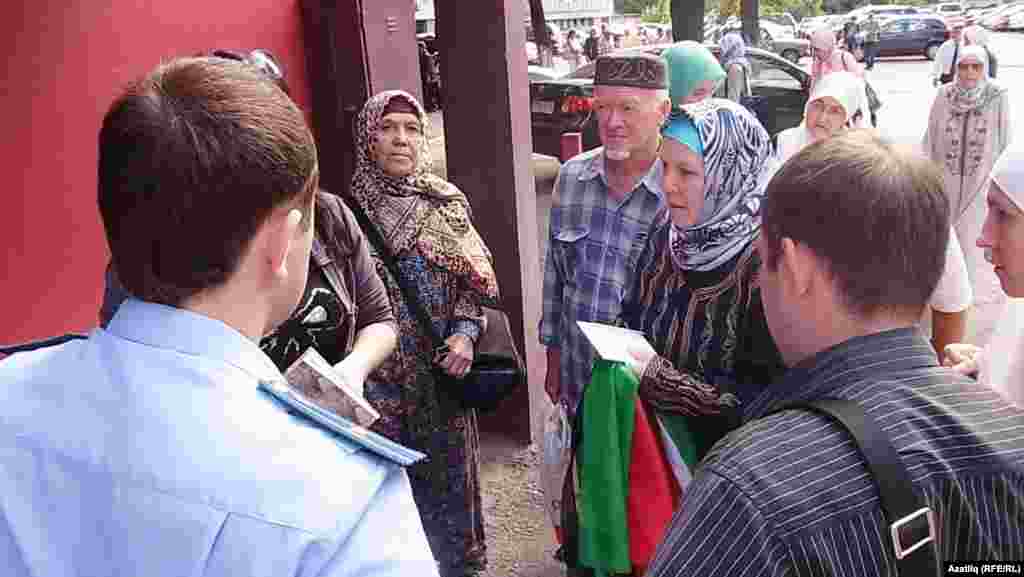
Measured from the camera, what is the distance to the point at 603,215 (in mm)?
3062

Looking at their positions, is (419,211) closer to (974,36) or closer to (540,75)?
(540,75)

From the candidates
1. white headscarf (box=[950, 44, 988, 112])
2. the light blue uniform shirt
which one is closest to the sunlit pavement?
white headscarf (box=[950, 44, 988, 112])

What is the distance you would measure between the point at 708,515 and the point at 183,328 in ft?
2.35

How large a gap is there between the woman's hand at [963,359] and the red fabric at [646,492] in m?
0.90

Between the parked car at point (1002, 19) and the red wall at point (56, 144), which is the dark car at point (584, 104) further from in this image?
the parked car at point (1002, 19)

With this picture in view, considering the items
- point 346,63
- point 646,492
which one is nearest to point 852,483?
point 646,492

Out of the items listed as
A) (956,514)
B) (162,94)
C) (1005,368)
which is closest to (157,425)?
(162,94)

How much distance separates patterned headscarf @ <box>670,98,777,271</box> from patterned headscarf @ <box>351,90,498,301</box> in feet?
2.45

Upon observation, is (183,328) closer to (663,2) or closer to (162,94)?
(162,94)

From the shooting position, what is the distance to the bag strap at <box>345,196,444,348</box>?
278cm

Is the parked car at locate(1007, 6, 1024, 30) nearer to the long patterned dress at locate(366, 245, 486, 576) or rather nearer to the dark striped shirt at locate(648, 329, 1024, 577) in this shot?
the long patterned dress at locate(366, 245, 486, 576)

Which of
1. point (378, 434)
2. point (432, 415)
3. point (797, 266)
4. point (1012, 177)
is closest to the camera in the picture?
point (797, 266)

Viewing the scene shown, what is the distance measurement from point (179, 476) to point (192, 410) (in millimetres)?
73

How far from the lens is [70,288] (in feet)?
9.66
